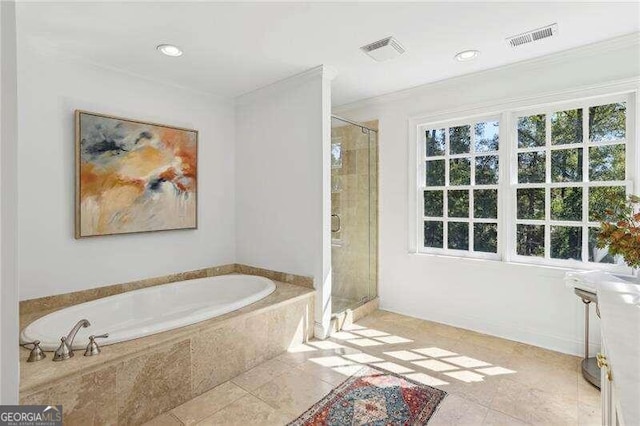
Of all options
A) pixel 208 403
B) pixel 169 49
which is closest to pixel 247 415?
pixel 208 403

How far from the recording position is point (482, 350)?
2.69 meters

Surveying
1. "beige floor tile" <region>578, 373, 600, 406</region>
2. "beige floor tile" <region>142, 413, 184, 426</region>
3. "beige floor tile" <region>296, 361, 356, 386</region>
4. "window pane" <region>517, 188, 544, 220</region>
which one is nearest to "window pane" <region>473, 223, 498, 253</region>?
"window pane" <region>517, 188, 544, 220</region>

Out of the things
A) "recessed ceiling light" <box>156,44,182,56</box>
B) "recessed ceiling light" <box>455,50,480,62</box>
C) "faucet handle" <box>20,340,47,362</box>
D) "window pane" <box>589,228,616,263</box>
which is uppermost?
"recessed ceiling light" <box>455,50,480,62</box>

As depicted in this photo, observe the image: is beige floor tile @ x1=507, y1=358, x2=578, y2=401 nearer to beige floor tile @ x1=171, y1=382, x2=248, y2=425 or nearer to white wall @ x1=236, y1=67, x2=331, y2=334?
white wall @ x1=236, y1=67, x2=331, y2=334

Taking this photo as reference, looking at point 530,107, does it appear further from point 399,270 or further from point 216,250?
point 216,250

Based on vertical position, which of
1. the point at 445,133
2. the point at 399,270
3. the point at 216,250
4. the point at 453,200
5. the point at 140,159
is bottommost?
the point at 399,270

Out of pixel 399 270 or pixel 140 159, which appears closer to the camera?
pixel 140 159

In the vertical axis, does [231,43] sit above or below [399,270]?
above

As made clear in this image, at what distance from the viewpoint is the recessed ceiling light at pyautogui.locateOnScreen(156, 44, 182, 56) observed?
2.41 metres

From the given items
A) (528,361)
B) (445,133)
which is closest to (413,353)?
(528,361)

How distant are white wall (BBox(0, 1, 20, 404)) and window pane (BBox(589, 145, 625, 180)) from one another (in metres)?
3.43

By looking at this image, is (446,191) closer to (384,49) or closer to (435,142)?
(435,142)

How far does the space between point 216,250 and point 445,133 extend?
111 inches

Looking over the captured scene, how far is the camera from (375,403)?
1.96 m
